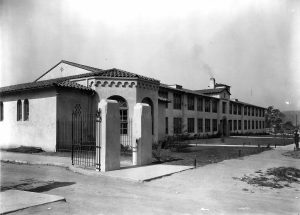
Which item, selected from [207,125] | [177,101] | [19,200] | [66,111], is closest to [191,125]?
[177,101]

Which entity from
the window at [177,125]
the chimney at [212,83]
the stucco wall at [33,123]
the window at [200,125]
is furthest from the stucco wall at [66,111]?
the chimney at [212,83]

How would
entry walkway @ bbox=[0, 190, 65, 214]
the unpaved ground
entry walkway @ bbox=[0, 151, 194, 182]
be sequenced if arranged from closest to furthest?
entry walkway @ bbox=[0, 190, 65, 214] < the unpaved ground < entry walkway @ bbox=[0, 151, 194, 182]

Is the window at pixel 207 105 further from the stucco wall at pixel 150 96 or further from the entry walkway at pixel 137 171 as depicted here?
the entry walkway at pixel 137 171

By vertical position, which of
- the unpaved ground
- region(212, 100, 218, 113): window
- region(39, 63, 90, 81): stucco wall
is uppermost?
region(39, 63, 90, 81): stucco wall

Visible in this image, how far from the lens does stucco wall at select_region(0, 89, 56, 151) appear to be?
18.3m

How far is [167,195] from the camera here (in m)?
7.62

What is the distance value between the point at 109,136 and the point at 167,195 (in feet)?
13.2

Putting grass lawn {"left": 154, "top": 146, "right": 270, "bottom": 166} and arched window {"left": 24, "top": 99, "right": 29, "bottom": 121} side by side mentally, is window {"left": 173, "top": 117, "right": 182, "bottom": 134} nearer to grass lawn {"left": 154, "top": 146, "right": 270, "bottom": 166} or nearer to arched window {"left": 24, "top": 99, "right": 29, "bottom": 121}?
grass lawn {"left": 154, "top": 146, "right": 270, "bottom": 166}

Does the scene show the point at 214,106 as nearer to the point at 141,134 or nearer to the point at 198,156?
the point at 198,156

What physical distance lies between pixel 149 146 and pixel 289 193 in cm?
612

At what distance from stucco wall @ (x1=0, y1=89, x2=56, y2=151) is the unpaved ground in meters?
7.05

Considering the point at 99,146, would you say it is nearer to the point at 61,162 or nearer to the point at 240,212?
the point at 61,162

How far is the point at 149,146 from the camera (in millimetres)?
13016

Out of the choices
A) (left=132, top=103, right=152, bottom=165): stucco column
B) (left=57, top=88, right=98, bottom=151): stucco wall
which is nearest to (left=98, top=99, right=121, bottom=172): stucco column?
(left=132, top=103, right=152, bottom=165): stucco column
